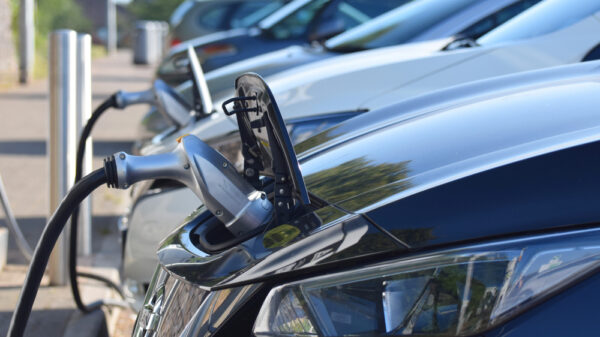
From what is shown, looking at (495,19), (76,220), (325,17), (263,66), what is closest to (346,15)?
(325,17)

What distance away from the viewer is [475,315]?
133cm

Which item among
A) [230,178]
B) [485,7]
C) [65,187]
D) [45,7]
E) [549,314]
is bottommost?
[549,314]

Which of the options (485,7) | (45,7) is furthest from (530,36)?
(45,7)

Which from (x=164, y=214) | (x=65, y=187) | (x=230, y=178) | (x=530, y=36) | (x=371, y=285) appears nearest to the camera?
(x=371, y=285)

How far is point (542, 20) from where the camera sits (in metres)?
3.70

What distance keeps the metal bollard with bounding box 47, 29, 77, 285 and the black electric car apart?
243 centimetres

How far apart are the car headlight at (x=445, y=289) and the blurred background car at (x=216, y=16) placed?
32.3 feet

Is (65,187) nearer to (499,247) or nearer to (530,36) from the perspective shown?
(530,36)

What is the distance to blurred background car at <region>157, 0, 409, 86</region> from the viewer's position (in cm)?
670

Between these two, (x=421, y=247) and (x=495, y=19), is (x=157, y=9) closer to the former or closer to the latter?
(x=495, y=19)

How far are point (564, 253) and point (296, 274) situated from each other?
1.53 feet

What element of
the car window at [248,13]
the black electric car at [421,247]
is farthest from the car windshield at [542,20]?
the car window at [248,13]

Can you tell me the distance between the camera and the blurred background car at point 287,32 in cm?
670

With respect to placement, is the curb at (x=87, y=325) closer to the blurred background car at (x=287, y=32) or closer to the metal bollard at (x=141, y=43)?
the blurred background car at (x=287, y=32)
